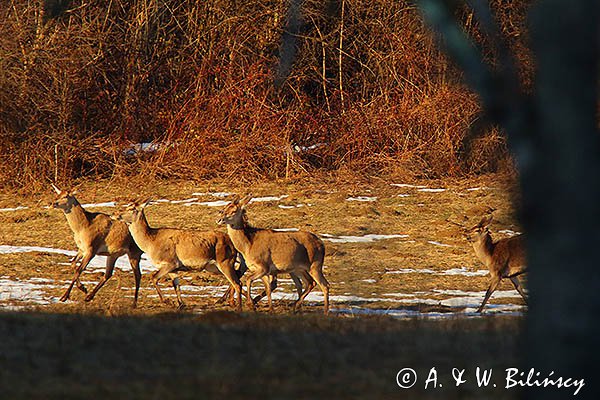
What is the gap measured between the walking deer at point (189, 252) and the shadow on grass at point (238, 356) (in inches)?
142

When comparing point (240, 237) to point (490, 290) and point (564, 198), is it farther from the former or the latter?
point (564, 198)

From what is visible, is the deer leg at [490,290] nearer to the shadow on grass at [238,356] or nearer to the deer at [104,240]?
the shadow on grass at [238,356]

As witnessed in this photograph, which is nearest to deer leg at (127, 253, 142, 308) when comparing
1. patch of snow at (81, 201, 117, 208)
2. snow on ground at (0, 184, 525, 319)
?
snow on ground at (0, 184, 525, 319)

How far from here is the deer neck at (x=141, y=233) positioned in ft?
45.7

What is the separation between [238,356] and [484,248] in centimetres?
745

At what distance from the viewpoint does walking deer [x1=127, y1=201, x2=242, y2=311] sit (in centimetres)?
1361

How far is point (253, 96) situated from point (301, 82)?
1.81m

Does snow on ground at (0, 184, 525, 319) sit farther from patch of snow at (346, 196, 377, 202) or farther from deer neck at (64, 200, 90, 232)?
patch of snow at (346, 196, 377, 202)

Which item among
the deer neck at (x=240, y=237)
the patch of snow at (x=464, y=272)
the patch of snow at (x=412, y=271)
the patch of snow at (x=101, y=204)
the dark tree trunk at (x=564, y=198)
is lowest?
the patch of snow at (x=101, y=204)

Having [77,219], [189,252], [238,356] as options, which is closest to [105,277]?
[77,219]

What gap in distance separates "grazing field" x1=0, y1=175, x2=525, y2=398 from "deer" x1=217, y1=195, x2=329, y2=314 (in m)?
0.42

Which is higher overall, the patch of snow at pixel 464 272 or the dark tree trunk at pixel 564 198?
the dark tree trunk at pixel 564 198

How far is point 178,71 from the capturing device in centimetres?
2656

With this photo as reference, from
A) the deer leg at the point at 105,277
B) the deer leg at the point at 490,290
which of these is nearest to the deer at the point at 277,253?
the deer leg at the point at 105,277
